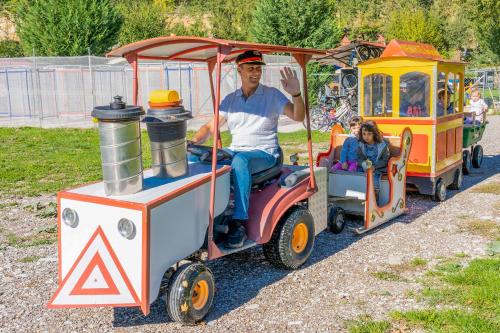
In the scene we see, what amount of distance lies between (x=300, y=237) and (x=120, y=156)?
222 centimetres

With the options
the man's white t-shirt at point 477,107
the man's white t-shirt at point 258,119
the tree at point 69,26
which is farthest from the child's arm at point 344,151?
the tree at point 69,26

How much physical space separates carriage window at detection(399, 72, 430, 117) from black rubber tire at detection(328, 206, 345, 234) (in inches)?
94.5

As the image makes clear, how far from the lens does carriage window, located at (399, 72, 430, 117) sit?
8289mm

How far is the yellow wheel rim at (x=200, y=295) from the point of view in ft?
14.5

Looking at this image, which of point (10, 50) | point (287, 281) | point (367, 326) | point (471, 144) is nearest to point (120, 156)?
point (287, 281)

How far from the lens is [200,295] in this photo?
4449 millimetres

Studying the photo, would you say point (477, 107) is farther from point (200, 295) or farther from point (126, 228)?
point (126, 228)

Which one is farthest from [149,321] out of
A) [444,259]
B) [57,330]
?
[444,259]

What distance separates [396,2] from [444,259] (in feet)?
214

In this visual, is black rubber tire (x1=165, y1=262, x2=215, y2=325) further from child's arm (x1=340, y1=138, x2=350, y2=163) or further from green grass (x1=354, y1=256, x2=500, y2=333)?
child's arm (x1=340, y1=138, x2=350, y2=163)

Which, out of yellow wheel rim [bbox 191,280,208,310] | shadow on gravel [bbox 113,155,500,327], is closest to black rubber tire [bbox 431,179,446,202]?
shadow on gravel [bbox 113,155,500,327]

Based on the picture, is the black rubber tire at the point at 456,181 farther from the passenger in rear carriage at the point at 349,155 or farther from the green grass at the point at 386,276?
the green grass at the point at 386,276

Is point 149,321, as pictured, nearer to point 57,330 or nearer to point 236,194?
point 57,330

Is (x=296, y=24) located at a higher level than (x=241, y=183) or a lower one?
higher
